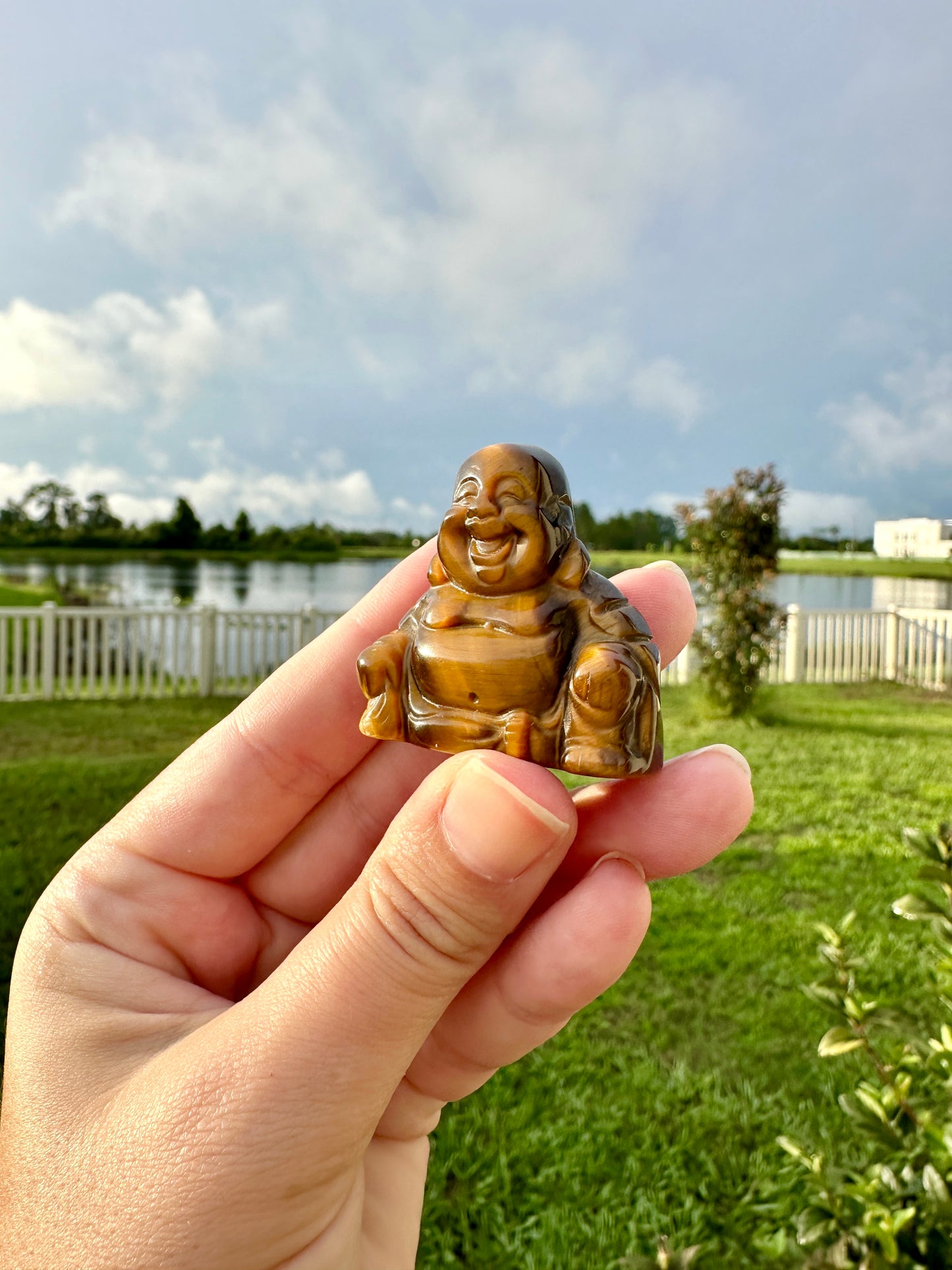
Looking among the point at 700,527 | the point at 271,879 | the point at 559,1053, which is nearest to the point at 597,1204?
the point at 559,1053

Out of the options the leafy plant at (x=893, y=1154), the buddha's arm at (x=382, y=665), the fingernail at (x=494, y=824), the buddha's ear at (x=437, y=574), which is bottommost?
the leafy plant at (x=893, y=1154)

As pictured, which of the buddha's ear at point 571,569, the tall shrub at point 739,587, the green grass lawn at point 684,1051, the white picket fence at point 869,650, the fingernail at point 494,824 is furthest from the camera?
the white picket fence at point 869,650

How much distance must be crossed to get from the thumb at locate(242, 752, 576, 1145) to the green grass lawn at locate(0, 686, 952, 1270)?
5.71 feet

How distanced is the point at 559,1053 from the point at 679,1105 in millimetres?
582

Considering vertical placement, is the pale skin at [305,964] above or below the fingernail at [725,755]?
below

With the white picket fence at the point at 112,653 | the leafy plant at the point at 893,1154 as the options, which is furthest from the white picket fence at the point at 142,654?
the leafy plant at the point at 893,1154

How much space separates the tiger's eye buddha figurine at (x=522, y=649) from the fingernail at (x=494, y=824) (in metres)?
0.29

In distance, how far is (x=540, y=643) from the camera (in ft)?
5.75

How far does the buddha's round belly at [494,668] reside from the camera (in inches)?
68.7

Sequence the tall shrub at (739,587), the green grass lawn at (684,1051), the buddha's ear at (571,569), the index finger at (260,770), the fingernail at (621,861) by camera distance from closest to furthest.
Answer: the fingernail at (621,861) → the buddha's ear at (571,569) → the index finger at (260,770) → the green grass lawn at (684,1051) → the tall shrub at (739,587)

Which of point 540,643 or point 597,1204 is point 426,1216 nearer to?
point 597,1204

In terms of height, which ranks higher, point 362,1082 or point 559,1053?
point 362,1082

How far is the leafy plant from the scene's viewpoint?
5.98 ft

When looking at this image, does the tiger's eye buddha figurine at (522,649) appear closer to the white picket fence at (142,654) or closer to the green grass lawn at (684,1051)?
the green grass lawn at (684,1051)
